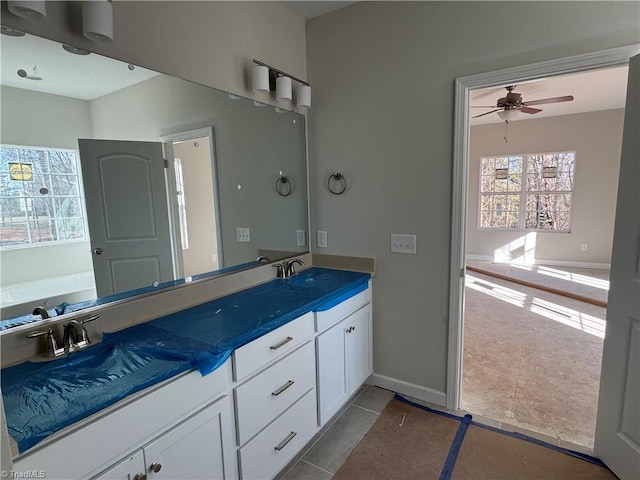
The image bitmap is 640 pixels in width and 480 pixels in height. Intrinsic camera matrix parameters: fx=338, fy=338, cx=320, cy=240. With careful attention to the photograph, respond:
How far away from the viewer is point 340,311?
2031mm

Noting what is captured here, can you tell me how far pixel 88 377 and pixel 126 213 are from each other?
0.73m

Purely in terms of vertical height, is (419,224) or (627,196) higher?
(627,196)

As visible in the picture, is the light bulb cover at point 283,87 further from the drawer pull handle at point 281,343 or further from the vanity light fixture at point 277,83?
the drawer pull handle at point 281,343

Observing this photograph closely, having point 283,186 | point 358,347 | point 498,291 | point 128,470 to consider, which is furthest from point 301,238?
point 498,291

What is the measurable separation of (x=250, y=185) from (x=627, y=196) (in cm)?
202

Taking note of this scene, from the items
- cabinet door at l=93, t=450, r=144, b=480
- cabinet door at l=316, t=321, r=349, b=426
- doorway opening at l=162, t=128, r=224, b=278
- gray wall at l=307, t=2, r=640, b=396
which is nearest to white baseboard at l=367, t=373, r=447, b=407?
gray wall at l=307, t=2, r=640, b=396

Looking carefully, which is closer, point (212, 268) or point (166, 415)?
point (166, 415)

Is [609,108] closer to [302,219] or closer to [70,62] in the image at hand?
[302,219]

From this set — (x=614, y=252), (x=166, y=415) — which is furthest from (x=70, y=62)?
(x=614, y=252)

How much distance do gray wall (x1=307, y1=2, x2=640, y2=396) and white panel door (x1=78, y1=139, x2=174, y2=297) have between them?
3.97 feet

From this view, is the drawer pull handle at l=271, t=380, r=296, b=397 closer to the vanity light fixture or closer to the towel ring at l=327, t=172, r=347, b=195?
the towel ring at l=327, t=172, r=347, b=195

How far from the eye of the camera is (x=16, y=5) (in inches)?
42.7

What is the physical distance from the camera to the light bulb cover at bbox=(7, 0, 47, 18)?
109 cm

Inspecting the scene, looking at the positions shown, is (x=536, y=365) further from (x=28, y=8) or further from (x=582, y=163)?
(x=582, y=163)
